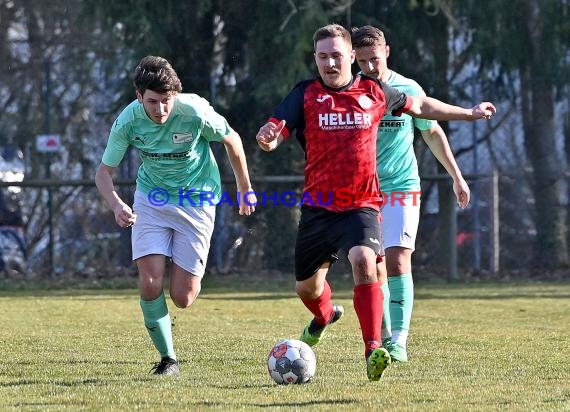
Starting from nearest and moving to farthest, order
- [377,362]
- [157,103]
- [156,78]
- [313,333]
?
[377,362] < [156,78] < [157,103] < [313,333]

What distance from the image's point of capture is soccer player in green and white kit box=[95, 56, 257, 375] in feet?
23.9

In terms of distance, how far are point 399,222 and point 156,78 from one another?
197cm

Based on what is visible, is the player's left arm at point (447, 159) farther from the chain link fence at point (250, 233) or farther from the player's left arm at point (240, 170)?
the chain link fence at point (250, 233)

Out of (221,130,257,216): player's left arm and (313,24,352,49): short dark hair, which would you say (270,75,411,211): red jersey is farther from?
(221,130,257,216): player's left arm

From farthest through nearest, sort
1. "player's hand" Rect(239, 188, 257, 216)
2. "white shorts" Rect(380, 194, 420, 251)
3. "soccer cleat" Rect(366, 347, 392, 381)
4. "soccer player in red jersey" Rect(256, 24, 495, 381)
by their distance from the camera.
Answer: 1. "white shorts" Rect(380, 194, 420, 251)
2. "player's hand" Rect(239, 188, 257, 216)
3. "soccer player in red jersey" Rect(256, 24, 495, 381)
4. "soccer cleat" Rect(366, 347, 392, 381)

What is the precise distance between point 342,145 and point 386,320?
5.62 feet

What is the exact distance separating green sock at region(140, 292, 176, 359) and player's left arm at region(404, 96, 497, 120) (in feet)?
5.90

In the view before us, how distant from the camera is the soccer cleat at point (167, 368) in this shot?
7.09 meters

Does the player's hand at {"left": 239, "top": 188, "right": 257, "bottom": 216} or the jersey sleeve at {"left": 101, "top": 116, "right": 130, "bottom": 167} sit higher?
the jersey sleeve at {"left": 101, "top": 116, "right": 130, "bottom": 167}

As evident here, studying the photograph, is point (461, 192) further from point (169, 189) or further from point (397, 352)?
point (169, 189)

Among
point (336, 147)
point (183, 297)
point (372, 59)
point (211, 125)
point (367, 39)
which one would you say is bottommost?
point (183, 297)

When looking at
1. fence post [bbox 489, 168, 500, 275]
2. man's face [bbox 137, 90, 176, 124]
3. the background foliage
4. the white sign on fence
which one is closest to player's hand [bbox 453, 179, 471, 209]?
man's face [bbox 137, 90, 176, 124]

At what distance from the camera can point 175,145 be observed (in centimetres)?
734

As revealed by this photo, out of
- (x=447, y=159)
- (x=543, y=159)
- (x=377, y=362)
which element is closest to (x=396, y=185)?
(x=447, y=159)
